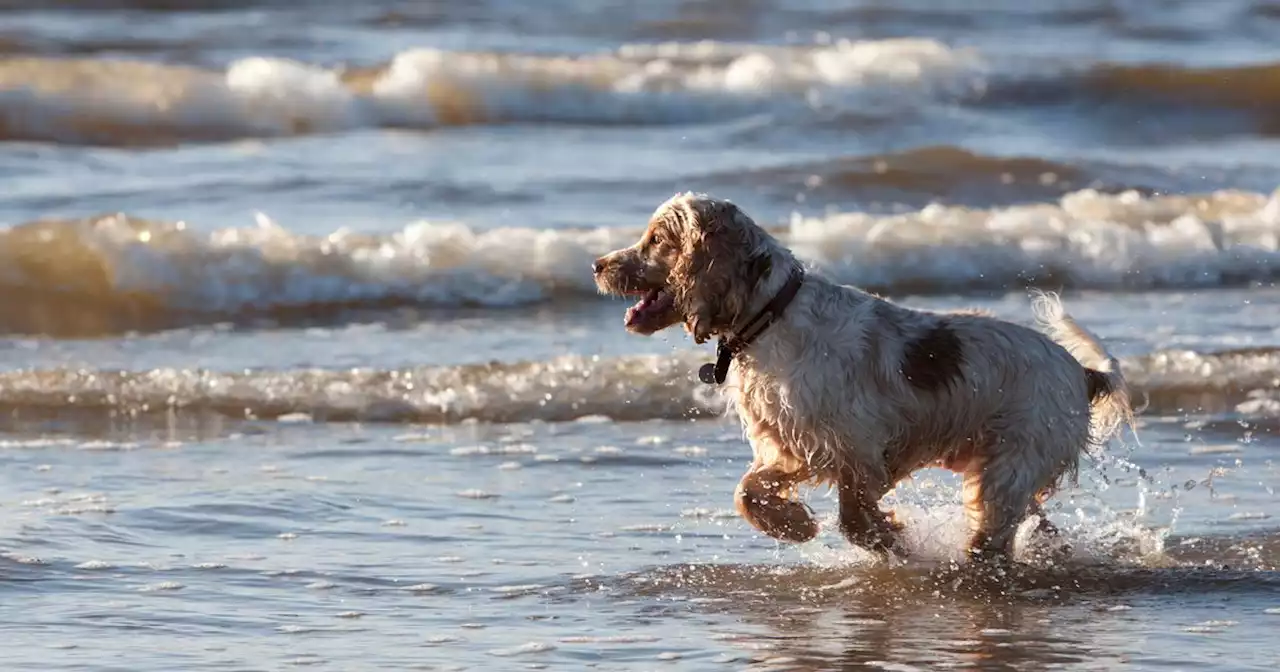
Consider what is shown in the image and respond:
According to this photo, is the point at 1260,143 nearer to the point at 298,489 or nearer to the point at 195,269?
the point at 195,269

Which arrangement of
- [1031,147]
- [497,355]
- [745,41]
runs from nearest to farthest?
1. [497,355]
2. [1031,147]
3. [745,41]

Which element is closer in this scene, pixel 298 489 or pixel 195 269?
pixel 298 489

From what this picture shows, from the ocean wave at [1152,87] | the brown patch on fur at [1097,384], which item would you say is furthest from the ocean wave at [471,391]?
the ocean wave at [1152,87]

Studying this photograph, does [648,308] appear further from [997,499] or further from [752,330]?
[997,499]

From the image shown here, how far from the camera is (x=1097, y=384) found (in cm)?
682

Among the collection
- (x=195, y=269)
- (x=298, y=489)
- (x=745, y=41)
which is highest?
(x=745, y=41)

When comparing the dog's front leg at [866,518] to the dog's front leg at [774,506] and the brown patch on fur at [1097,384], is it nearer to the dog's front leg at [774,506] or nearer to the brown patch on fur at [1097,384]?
the dog's front leg at [774,506]

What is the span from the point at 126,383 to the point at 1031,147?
1108 centimetres

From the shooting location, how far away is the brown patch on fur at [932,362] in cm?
659

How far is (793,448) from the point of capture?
6578 millimetres

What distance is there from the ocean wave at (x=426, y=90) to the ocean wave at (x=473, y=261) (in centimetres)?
584

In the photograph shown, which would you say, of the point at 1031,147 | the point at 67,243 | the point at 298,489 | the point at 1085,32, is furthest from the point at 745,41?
the point at 298,489

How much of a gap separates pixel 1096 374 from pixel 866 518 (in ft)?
2.96

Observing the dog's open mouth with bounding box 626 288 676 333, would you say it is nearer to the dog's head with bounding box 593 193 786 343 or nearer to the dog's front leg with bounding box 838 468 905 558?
the dog's head with bounding box 593 193 786 343
